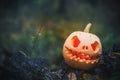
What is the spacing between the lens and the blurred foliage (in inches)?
242

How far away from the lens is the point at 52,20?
7324mm

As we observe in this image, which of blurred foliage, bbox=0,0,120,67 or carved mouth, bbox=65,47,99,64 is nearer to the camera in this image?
carved mouth, bbox=65,47,99,64

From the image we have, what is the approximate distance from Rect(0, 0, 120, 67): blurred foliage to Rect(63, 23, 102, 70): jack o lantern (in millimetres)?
2269

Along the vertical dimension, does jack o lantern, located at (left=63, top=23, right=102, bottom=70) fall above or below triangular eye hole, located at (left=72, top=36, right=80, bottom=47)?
below

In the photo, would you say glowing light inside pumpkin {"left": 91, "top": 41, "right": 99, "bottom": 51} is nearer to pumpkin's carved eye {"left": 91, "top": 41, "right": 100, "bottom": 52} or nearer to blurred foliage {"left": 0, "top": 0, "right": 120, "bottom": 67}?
pumpkin's carved eye {"left": 91, "top": 41, "right": 100, "bottom": 52}

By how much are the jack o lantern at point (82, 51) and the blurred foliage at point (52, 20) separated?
2269 mm

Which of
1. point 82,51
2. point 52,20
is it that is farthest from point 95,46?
point 52,20

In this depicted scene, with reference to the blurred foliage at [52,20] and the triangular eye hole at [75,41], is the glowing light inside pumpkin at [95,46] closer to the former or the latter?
the triangular eye hole at [75,41]

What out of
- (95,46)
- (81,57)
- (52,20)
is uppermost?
(52,20)

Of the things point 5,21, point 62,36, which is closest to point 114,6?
point 62,36

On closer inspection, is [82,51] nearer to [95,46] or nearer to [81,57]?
[81,57]

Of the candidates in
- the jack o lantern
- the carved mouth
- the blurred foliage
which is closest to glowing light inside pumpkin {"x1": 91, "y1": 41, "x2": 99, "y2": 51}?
the jack o lantern

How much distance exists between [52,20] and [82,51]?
4.04 m

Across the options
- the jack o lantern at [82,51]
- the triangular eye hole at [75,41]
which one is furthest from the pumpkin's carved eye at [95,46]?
the triangular eye hole at [75,41]
